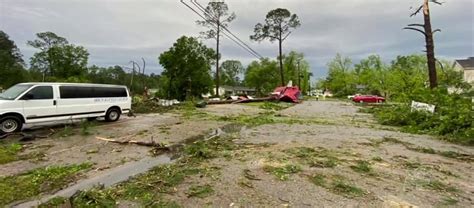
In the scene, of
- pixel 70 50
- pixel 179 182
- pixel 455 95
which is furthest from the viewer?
pixel 70 50

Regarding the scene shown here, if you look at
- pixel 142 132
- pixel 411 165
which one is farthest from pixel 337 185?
pixel 142 132

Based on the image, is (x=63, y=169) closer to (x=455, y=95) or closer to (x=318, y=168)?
(x=318, y=168)

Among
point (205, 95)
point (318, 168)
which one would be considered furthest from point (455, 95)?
point (205, 95)

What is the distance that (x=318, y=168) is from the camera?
643 cm

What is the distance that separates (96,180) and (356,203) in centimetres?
465

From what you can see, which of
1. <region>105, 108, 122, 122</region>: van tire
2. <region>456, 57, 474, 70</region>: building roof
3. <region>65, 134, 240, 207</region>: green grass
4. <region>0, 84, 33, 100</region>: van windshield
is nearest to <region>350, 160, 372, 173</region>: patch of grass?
<region>65, 134, 240, 207</region>: green grass

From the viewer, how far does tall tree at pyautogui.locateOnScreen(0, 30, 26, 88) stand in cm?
4772

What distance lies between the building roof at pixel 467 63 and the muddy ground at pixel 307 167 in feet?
192

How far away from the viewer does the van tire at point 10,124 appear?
1018 centimetres

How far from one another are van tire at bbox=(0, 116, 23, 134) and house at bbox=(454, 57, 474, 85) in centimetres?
6431

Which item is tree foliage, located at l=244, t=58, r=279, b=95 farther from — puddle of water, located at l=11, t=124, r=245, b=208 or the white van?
puddle of water, located at l=11, t=124, r=245, b=208

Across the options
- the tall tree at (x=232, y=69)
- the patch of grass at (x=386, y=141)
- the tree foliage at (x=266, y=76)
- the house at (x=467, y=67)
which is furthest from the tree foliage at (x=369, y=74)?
the patch of grass at (x=386, y=141)

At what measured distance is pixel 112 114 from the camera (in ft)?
47.1

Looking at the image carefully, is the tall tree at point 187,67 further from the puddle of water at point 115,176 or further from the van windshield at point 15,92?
the puddle of water at point 115,176
